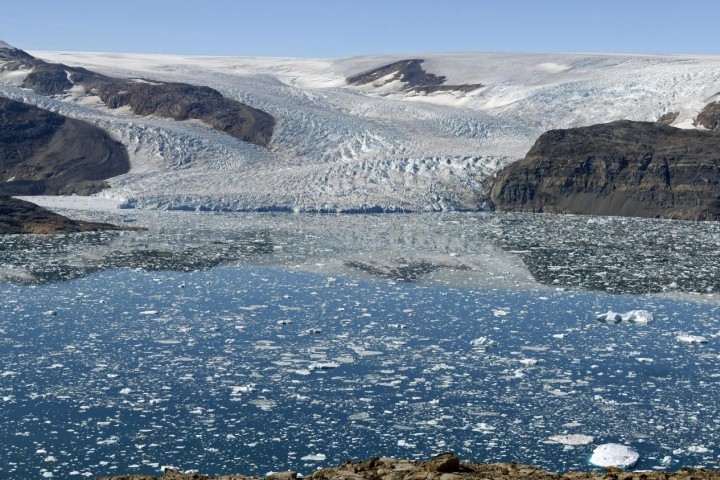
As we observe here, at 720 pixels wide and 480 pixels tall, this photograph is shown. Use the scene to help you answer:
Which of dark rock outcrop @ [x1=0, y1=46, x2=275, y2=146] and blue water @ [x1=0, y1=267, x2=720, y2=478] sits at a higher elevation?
dark rock outcrop @ [x1=0, y1=46, x2=275, y2=146]

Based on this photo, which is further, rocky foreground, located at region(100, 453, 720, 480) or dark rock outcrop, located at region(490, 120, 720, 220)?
dark rock outcrop, located at region(490, 120, 720, 220)

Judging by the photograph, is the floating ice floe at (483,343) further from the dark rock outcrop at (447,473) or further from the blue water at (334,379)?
the dark rock outcrop at (447,473)

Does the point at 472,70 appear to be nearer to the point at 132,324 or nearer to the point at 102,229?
the point at 102,229

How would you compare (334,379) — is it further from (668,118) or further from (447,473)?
(668,118)

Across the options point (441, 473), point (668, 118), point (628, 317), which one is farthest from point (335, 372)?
point (668, 118)

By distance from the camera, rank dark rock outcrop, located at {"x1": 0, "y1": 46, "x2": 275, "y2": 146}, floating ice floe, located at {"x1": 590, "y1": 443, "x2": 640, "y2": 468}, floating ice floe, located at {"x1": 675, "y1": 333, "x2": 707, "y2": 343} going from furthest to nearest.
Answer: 1. dark rock outcrop, located at {"x1": 0, "y1": 46, "x2": 275, "y2": 146}
2. floating ice floe, located at {"x1": 675, "y1": 333, "x2": 707, "y2": 343}
3. floating ice floe, located at {"x1": 590, "y1": 443, "x2": 640, "y2": 468}

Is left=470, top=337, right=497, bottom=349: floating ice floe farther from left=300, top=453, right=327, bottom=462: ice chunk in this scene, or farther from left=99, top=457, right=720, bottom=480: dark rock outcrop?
left=99, top=457, right=720, bottom=480: dark rock outcrop

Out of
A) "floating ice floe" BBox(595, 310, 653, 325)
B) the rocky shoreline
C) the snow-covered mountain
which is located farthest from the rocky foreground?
the snow-covered mountain

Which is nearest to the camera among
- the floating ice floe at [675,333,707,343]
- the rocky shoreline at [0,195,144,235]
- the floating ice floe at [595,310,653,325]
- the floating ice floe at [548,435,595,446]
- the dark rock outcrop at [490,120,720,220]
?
the floating ice floe at [548,435,595,446]
